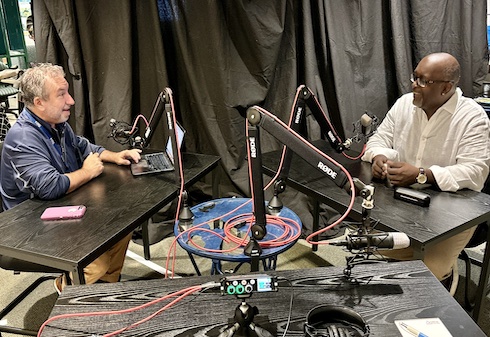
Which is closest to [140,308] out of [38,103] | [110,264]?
[110,264]

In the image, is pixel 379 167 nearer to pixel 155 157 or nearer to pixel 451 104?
pixel 451 104

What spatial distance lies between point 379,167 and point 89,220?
4.36 ft

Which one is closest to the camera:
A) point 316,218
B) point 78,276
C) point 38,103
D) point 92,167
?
point 78,276

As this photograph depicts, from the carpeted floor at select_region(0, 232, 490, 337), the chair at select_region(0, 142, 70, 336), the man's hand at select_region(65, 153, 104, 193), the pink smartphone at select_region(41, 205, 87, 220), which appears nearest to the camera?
the pink smartphone at select_region(41, 205, 87, 220)

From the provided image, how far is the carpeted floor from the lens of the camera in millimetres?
2209

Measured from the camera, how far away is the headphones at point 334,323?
3.24 feet

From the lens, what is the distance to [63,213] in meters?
1.68

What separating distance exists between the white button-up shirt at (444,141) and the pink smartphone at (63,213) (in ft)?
4.74

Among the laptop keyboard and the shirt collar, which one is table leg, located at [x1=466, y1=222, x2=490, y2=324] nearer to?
the shirt collar

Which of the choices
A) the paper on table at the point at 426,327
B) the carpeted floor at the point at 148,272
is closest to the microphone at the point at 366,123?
the carpeted floor at the point at 148,272

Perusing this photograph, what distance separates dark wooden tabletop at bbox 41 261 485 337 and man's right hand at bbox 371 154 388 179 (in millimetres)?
772

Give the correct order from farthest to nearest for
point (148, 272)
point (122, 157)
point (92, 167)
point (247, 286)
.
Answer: point (148, 272) < point (122, 157) < point (92, 167) < point (247, 286)

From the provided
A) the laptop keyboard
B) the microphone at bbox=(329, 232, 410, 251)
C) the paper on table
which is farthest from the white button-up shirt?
→ the laptop keyboard

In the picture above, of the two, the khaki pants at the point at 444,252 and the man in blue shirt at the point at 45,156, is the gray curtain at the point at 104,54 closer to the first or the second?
the man in blue shirt at the point at 45,156
